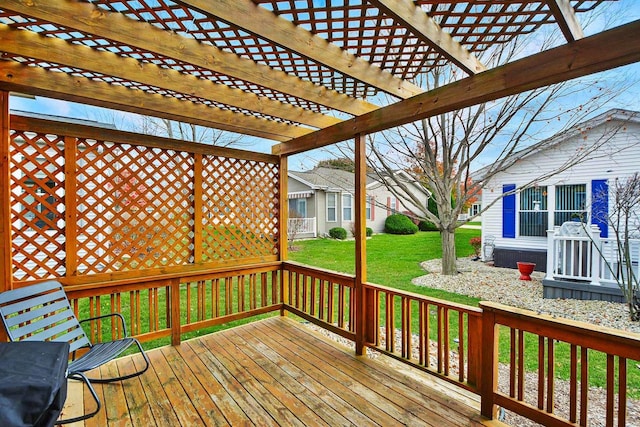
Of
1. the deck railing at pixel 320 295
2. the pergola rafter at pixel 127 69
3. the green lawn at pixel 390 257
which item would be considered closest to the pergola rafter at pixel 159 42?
the pergola rafter at pixel 127 69

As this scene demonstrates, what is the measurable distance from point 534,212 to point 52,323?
9.89 meters

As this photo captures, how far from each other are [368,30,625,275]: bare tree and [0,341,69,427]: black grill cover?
602 cm

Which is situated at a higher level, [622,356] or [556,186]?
[556,186]

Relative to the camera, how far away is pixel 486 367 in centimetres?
219

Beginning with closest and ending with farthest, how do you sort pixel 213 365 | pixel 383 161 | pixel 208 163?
pixel 213 365
pixel 208 163
pixel 383 161

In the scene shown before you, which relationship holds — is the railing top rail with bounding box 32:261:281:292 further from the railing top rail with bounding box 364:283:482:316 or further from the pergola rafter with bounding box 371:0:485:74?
the pergola rafter with bounding box 371:0:485:74

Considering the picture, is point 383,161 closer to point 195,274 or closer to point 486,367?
point 195,274

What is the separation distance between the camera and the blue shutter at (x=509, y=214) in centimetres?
866

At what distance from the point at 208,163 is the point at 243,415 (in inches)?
105

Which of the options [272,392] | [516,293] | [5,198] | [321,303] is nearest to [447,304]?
[272,392]

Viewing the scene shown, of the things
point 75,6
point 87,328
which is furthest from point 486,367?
point 87,328

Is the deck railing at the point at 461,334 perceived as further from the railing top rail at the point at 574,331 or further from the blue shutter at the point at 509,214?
the blue shutter at the point at 509,214

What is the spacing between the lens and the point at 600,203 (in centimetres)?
705

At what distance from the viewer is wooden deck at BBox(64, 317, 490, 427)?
7.14ft
